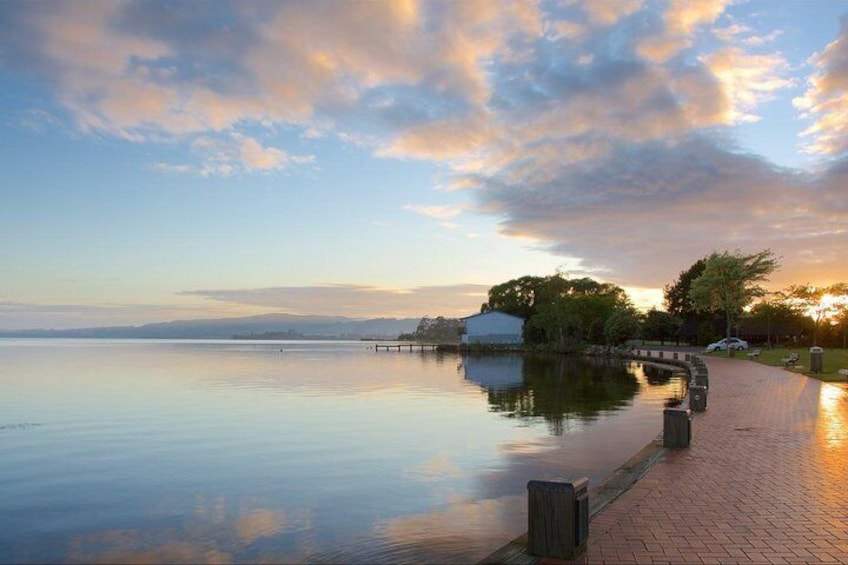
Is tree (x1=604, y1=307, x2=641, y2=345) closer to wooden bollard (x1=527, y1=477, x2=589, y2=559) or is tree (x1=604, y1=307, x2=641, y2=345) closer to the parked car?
the parked car

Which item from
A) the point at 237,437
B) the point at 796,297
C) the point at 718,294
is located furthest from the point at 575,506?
the point at 796,297

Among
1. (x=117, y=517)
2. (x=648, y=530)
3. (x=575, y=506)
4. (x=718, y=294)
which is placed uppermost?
(x=718, y=294)

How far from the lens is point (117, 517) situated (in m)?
11.3

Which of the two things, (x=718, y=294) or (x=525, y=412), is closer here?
(x=525, y=412)

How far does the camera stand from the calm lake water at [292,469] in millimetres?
9875

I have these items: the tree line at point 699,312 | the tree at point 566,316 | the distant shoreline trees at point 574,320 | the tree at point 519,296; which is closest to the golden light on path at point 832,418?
the tree line at point 699,312

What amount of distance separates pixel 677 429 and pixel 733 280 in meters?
51.8

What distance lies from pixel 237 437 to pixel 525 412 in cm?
1047

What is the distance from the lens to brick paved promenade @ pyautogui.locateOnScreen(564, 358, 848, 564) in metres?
6.75

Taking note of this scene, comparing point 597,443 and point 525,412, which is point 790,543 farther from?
point 525,412

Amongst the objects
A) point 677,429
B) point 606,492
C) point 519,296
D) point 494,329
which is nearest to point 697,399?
point 677,429

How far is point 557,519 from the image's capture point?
659cm

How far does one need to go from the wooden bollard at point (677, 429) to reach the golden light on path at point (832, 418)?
2686 millimetres

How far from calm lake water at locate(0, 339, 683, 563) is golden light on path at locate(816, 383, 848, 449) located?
413cm
